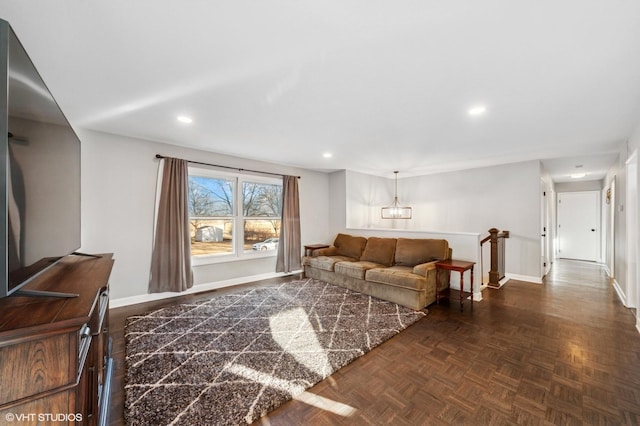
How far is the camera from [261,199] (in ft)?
16.6

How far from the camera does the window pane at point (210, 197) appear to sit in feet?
13.9

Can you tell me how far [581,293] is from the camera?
407 centimetres

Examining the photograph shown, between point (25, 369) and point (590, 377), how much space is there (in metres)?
3.43

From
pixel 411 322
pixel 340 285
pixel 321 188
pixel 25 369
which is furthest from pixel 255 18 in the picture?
pixel 321 188

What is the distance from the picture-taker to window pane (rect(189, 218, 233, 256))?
14.0 feet

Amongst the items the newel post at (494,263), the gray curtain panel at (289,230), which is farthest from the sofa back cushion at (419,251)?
the gray curtain panel at (289,230)

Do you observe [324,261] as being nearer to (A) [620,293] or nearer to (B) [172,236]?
(B) [172,236]

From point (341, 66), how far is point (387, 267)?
312cm

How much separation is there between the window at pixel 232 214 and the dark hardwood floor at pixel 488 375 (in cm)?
149

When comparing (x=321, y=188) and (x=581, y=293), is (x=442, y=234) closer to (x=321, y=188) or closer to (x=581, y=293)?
(x=581, y=293)

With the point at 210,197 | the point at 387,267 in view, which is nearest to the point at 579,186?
the point at 387,267

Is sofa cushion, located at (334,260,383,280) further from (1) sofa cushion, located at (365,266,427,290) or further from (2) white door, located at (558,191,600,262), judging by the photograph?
(2) white door, located at (558,191,600,262)

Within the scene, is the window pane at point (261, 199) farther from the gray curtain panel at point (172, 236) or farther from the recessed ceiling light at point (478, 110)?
the recessed ceiling light at point (478, 110)

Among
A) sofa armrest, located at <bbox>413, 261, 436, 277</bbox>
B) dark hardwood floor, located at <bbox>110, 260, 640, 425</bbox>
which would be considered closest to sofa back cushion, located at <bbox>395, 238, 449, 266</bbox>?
sofa armrest, located at <bbox>413, 261, 436, 277</bbox>
